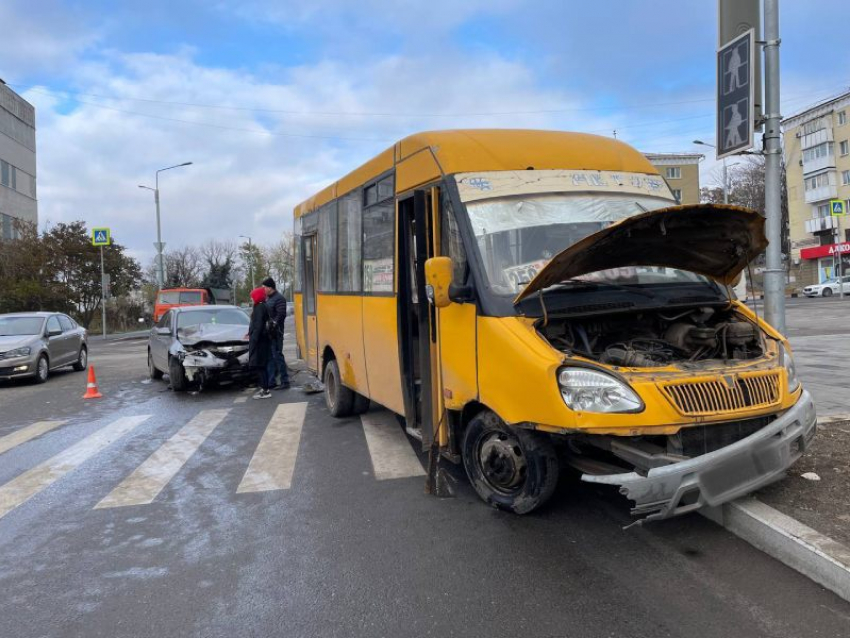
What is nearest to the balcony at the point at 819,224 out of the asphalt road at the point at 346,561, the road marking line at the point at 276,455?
the road marking line at the point at 276,455

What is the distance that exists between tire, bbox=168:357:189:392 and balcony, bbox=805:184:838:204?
200 ft

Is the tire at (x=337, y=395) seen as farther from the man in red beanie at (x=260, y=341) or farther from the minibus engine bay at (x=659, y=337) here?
the minibus engine bay at (x=659, y=337)

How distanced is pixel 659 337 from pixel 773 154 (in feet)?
10.1

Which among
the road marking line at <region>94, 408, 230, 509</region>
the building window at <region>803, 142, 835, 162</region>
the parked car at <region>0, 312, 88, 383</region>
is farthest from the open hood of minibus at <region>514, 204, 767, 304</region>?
the building window at <region>803, 142, 835, 162</region>

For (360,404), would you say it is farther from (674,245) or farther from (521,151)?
(674,245)

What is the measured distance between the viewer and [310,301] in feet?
30.4

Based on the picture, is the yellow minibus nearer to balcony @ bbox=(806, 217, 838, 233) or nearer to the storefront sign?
the storefront sign

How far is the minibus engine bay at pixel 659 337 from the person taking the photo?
13.5 ft

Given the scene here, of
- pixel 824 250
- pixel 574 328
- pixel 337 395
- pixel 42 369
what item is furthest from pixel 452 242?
pixel 824 250

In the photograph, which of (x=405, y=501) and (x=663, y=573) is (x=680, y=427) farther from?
(x=405, y=501)

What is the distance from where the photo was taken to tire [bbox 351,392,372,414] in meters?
8.19

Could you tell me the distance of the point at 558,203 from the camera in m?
4.75

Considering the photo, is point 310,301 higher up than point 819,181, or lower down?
lower down

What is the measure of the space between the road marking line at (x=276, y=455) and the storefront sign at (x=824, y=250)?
53508mm
